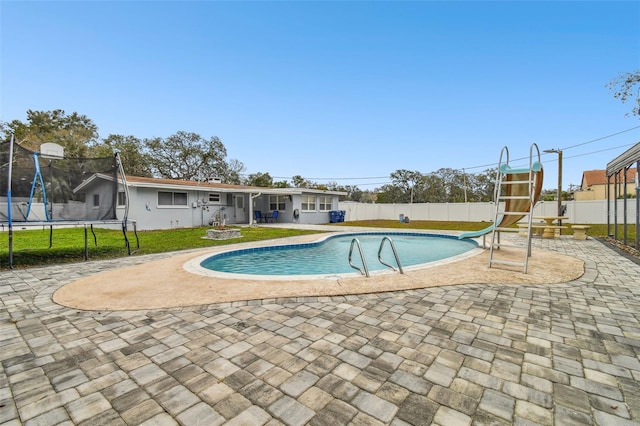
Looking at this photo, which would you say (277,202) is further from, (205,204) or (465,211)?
(465,211)

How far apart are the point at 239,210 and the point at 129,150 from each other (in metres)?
16.5

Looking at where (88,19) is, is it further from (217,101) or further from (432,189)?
(432,189)

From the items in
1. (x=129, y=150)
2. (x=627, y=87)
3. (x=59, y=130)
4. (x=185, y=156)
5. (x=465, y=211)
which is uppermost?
(x=59, y=130)

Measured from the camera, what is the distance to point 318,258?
8039 mm

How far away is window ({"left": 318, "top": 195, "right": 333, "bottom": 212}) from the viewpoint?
21.1 meters

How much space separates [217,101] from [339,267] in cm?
1442

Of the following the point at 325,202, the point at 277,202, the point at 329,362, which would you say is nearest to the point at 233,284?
the point at 329,362

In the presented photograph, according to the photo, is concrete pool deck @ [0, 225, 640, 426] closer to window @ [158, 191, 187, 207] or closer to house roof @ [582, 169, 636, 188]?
window @ [158, 191, 187, 207]

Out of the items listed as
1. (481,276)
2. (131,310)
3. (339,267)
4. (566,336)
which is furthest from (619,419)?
(339,267)

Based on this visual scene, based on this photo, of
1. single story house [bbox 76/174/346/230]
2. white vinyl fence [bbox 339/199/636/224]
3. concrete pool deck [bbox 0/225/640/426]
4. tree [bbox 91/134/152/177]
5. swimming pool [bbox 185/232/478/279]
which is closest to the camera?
concrete pool deck [bbox 0/225/640/426]

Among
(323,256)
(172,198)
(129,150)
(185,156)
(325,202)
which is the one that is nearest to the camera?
(323,256)

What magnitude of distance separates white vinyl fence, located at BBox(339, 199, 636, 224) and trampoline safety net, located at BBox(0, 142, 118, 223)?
17761 mm

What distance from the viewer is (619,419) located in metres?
1.57

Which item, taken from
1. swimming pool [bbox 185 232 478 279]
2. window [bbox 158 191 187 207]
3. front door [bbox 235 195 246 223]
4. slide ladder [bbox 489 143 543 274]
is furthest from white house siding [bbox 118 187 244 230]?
slide ladder [bbox 489 143 543 274]
